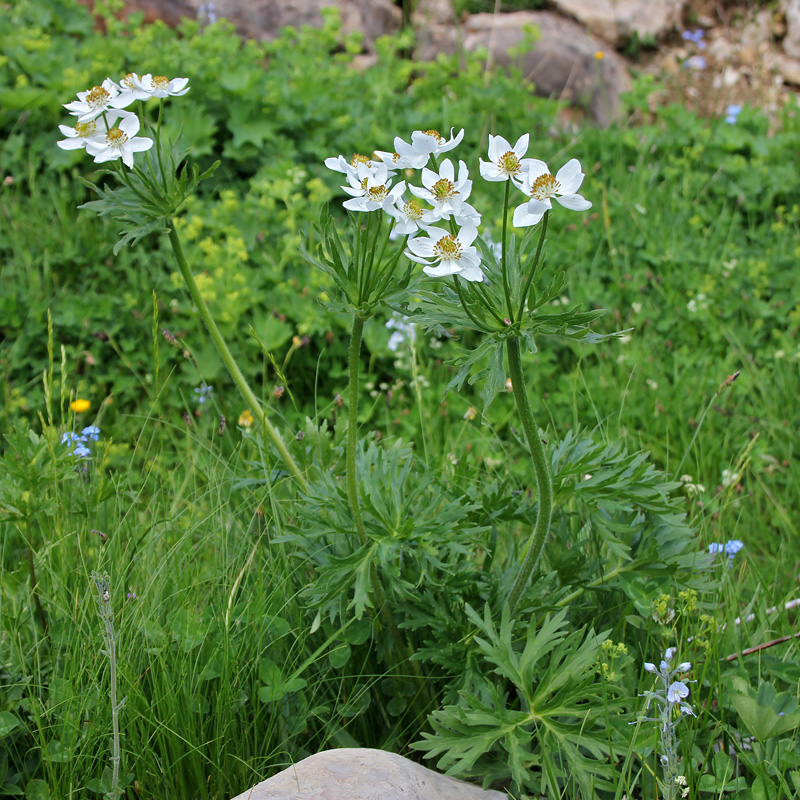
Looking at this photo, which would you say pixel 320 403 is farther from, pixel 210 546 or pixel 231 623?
pixel 231 623

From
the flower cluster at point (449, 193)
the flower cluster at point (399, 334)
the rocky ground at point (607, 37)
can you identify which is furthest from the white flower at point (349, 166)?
the rocky ground at point (607, 37)

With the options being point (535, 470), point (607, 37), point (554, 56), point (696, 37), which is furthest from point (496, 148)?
point (607, 37)

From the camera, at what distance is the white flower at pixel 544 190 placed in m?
1.34

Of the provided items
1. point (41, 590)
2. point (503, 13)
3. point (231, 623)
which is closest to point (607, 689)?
point (231, 623)

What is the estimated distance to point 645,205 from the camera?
4.25 metres

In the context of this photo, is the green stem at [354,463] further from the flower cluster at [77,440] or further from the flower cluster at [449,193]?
the flower cluster at [77,440]

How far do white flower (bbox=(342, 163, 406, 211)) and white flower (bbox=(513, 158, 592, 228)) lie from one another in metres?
0.25

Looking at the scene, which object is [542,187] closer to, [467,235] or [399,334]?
[467,235]

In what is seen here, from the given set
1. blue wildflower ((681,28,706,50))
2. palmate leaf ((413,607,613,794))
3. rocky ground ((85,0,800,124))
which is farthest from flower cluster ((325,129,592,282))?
blue wildflower ((681,28,706,50))

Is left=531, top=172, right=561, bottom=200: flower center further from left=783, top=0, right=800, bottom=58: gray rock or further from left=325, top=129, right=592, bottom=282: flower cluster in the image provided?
left=783, top=0, right=800, bottom=58: gray rock

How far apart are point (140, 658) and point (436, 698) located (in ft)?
2.34

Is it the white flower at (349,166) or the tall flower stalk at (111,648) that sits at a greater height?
the white flower at (349,166)

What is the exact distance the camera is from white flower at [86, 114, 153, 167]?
1.62 m

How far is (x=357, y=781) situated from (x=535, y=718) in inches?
14.8
